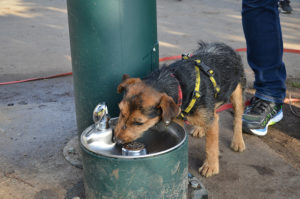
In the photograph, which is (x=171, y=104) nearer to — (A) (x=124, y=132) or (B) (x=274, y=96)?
(A) (x=124, y=132)

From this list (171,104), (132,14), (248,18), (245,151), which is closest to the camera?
(171,104)

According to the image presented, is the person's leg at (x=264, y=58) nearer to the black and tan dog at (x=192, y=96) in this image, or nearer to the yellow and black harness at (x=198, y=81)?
the black and tan dog at (x=192, y=96)

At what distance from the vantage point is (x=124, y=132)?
2717mm

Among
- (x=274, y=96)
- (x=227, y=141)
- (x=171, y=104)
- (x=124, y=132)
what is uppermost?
(x=171, y=104)

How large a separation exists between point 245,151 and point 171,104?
1.54 metres

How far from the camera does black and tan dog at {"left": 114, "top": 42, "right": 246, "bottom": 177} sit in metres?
2.72

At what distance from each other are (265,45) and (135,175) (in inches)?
101

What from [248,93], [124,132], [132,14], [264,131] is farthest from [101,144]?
[248,93]

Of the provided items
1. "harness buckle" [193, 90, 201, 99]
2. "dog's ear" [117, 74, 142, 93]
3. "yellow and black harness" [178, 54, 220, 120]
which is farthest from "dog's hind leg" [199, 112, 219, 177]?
"dog's ear" [117, 74, 142, 93]

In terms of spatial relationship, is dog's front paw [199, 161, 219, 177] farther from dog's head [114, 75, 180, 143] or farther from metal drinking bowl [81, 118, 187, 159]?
dog's head [114, 75, 180, 143]

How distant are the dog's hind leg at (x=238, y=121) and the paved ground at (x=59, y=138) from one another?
0.08m

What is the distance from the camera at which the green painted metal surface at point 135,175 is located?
2.33 m

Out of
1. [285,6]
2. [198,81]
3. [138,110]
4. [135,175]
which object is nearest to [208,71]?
[198,81]

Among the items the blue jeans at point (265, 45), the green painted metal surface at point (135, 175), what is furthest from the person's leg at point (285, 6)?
the green painted metal surface at point (135, 175)
